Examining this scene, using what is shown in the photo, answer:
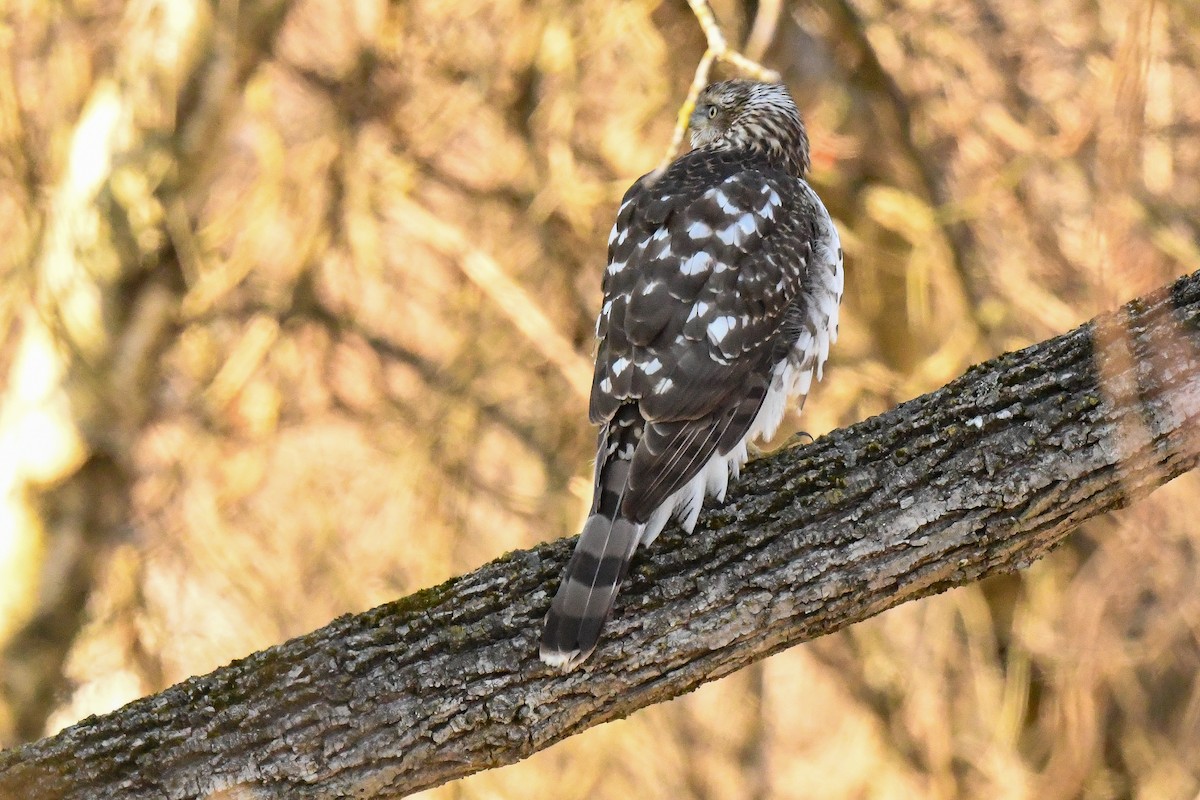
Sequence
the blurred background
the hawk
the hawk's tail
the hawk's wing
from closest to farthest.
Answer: the hawk's tail → the hawk → the hawk's wing → the blurred background

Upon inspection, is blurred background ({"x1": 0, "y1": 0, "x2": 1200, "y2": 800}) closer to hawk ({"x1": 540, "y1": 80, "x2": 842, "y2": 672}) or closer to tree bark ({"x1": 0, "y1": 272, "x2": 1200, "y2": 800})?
hawk ({"x1": 540, "y1": 80, "x2": 842, "y2": 672})

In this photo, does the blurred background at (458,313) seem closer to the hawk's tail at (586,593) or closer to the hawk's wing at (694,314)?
the hawk's wing at (694,314)

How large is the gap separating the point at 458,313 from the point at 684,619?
3846mm

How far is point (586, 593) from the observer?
2.94 m

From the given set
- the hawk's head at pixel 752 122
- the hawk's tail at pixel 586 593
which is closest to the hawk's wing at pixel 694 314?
the hawk's tail at pixel 586 593

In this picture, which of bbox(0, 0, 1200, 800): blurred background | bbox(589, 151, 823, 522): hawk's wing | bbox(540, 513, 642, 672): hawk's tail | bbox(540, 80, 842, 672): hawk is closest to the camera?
bbox(540, 513, 642, 672): hawk's tail

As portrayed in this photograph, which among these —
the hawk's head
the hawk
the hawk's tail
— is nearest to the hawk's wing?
the hawk

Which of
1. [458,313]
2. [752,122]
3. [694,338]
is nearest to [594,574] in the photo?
[694,338]

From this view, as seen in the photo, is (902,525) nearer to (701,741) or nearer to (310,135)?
(701,741)

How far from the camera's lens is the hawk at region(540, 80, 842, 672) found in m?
A: 3.26

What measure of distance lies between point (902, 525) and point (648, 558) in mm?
596

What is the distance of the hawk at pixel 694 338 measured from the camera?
326cm

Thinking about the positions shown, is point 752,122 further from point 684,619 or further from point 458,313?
point 458,313

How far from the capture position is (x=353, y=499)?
6582 mm
